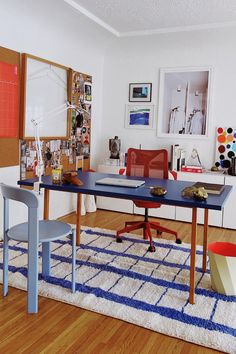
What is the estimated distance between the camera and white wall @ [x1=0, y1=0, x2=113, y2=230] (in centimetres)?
340

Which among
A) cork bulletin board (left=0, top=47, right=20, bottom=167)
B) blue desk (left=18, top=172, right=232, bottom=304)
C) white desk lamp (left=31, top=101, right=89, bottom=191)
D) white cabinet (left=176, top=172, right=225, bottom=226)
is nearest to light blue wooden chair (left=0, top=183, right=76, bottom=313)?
blue desk (left=18, top=172, right=232, bottom=304)

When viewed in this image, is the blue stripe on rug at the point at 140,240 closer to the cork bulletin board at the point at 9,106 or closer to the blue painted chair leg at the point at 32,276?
the cork bulletin board at the point at 9,106

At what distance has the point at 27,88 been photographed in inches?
146

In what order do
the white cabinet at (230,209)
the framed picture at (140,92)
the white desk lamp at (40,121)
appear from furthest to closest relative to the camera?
the framed picture at (140,92), the white cabinet at (230,209), the white desk lamp at (40,121)

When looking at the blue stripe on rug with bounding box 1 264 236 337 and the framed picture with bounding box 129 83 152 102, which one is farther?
the framed picture with bounding box 129 83 152 102

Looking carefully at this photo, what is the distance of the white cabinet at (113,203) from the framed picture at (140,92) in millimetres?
996

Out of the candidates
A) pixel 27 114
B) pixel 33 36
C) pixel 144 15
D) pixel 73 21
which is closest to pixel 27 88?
pixel 27 114

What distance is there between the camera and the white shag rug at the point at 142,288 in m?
2.13

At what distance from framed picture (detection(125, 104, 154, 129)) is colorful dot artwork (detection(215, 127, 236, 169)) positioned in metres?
0.94

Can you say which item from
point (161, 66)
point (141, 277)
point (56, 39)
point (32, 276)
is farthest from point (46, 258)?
point (161, 66)

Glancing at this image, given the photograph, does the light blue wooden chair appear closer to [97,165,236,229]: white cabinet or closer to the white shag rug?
the white shag rug

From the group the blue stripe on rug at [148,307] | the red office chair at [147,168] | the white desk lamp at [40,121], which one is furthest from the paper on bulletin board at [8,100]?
the blue stripe on rug at [148,307]

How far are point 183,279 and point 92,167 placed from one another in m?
2.78

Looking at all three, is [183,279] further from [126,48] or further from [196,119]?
[126,48]
